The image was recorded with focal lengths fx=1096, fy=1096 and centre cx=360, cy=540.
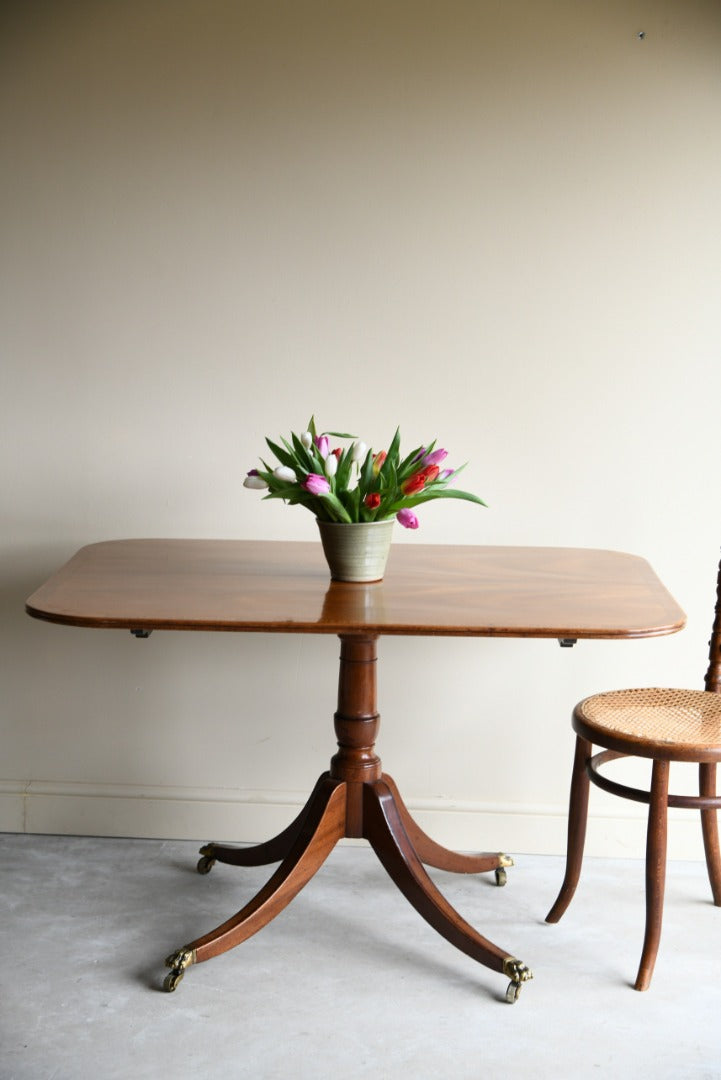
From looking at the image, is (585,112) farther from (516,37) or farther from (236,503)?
(236,503)

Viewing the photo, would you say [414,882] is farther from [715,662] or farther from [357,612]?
[715,662]

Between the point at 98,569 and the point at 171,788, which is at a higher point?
the point at 98,569

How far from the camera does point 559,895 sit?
101 inches

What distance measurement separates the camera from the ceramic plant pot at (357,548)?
2.22 m

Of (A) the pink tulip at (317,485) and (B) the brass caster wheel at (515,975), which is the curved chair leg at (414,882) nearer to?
(B) the brass caster wheel at (515,975)

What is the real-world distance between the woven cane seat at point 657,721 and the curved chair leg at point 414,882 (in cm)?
46

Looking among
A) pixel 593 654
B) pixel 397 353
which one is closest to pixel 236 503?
pixel 397 353

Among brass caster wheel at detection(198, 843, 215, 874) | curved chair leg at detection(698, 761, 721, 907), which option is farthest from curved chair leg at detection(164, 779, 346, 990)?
curved chair leg at detection(698, 761, 721, 907)

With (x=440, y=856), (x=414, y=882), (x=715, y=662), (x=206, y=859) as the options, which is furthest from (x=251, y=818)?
(x=715, y=662)

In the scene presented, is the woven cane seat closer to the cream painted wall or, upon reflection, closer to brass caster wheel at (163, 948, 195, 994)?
the cream painted wall

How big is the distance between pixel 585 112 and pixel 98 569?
1.63 metres

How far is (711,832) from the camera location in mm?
2580

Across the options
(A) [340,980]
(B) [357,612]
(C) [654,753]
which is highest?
(B) [357,612]

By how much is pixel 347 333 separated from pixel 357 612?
41.7 inches
